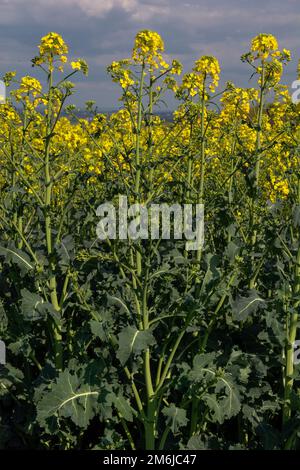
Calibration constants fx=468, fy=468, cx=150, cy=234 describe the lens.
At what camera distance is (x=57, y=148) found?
580cm

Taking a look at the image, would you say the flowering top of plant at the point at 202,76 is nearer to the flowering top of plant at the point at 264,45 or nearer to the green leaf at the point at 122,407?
the flowering top of plant at the point at 264,45

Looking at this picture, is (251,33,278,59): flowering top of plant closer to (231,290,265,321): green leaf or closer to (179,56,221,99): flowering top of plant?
(179,56,221,99): flowering top of plant

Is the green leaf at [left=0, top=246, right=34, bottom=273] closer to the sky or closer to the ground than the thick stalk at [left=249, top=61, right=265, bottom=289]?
closer to the ground

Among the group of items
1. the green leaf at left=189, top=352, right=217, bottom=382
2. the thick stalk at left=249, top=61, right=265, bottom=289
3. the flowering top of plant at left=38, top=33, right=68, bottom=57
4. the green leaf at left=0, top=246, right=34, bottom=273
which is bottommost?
the green leaf at left=189, top=352, right=217, bottom=382

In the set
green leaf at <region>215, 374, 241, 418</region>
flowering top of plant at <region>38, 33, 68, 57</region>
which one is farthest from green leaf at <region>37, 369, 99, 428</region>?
flowering top of plant at <region>38, 33, 68, 57</region>

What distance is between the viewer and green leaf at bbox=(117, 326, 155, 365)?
2.81 metres

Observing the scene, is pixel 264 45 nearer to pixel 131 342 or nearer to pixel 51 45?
pixel 51 45

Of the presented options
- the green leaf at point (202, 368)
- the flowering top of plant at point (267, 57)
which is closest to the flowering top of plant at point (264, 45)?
the flowering top of plant at point (267, 57)

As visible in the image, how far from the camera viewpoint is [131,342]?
287cm

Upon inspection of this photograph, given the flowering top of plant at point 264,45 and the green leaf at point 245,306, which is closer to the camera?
the green leaf at point 245,306

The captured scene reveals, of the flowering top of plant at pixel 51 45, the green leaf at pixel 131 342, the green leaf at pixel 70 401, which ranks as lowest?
the green leaf at pixel 70 401

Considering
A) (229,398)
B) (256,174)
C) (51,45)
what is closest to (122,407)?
(229,398)

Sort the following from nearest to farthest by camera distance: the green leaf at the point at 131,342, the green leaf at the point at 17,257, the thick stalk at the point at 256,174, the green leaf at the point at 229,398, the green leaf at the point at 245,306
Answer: the green leaf at the point at 131,342 → the green leaf at the point at 229,398 → the green leaf at the point at 245,306 → the green leaf at the point at 17,257 → the thick stalk at the point at 256,174

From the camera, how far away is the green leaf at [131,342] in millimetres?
2809
